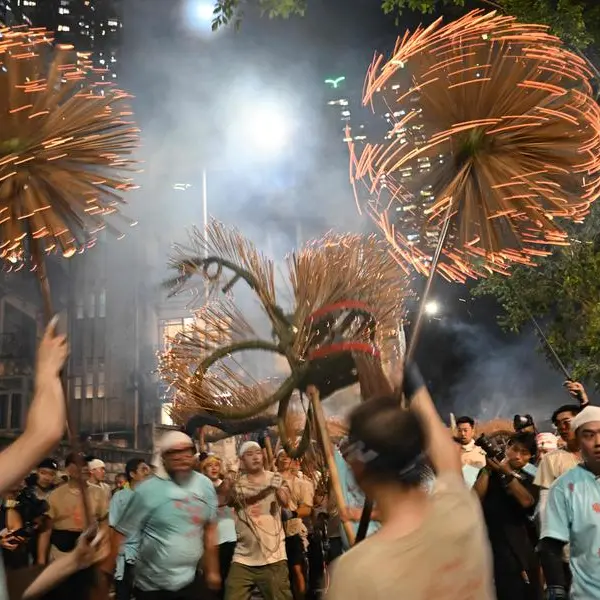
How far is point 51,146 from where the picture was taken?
11.5 ft

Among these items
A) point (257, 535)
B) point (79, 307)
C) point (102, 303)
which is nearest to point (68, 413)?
point (257, 535)

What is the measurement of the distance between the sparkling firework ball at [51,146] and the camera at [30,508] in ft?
11.0

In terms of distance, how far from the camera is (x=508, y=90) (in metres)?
3.49

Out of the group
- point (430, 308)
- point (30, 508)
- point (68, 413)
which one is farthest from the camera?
point (430, 308)

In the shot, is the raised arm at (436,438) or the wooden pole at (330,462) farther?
the wooden pole at (330,462)

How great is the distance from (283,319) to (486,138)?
181cm

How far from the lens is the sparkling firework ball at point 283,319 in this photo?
15.6ft

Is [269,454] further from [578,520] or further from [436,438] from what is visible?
[436,438]

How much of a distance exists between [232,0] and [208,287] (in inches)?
197

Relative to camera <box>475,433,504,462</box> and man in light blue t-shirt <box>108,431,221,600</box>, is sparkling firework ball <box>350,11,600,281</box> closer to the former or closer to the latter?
camera <box>475,433,504,462</box>

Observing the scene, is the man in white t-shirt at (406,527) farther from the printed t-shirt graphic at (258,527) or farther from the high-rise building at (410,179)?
the printed t-shirt graphic at (258,527)

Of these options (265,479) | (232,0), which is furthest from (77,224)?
(232,0)

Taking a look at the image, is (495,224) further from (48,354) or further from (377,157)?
(48,354)

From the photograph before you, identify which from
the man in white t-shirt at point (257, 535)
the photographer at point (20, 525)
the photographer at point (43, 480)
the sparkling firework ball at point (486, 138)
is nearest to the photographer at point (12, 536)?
the photographer at point (20, 525)
